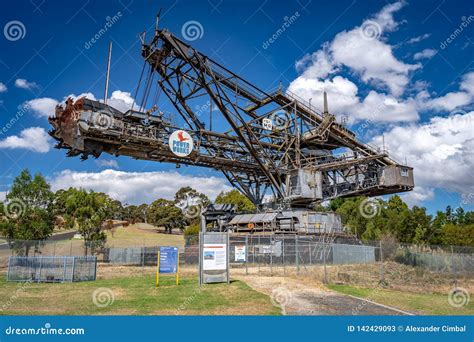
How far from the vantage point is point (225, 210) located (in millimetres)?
38469

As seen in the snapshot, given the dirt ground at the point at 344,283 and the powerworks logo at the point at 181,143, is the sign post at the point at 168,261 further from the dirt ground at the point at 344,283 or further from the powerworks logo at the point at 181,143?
the powerworks logo at the point at 181,143

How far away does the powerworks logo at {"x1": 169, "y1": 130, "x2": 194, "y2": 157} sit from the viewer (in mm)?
27163

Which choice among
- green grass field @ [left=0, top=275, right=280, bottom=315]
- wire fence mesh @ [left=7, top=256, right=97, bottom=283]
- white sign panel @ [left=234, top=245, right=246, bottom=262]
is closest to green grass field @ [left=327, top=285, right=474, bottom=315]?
green grass field @ [left=0, top=275, right=280, bottom=315]

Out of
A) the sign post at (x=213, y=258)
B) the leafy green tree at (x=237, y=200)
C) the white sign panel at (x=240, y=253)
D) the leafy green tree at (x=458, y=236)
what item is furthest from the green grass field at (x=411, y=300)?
the leafy green tree at (x=237, y=200)

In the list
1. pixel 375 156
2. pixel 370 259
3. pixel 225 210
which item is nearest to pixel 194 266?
pixel 225 210

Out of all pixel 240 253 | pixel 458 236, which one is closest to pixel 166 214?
pixel 458 236

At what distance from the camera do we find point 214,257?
1889 cm

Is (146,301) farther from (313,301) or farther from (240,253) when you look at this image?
(240,253)

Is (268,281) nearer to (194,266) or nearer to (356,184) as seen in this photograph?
(194,266)

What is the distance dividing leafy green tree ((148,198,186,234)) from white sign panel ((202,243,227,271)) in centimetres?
8175

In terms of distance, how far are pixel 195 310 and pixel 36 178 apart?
35404 millimetres

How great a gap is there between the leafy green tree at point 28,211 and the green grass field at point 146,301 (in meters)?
22.0

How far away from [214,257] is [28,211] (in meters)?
29.6

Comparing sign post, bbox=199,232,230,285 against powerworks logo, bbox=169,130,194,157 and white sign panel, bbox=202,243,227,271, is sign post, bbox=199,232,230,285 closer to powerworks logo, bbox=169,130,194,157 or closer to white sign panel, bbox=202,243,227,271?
white sign panel, bbox=202,243,227,271
